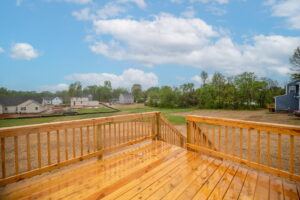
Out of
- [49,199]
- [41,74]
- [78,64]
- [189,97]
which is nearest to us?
[49,199]

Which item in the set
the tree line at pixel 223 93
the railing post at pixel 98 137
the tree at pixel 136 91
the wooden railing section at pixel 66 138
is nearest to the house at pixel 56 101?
the tree line at pixel 223 93

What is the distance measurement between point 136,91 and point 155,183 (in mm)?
41223

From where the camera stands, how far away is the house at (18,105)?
6.52 meters

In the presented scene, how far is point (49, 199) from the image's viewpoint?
1524 mm

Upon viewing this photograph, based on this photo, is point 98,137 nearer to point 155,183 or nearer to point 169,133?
point 155,183

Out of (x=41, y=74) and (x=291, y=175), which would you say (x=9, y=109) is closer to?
(x=41, y=74)

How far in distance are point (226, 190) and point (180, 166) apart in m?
0.73

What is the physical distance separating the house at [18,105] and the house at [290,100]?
2390 cm

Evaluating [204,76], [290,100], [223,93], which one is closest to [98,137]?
[290,100]

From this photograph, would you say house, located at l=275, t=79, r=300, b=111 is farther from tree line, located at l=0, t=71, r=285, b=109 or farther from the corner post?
the corner post

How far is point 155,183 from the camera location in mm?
1822

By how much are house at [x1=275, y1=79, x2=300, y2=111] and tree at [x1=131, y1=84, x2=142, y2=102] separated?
28.9m

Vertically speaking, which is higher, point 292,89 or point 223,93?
point 292,89

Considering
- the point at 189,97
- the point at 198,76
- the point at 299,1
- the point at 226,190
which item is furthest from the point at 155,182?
the point at 198,76
